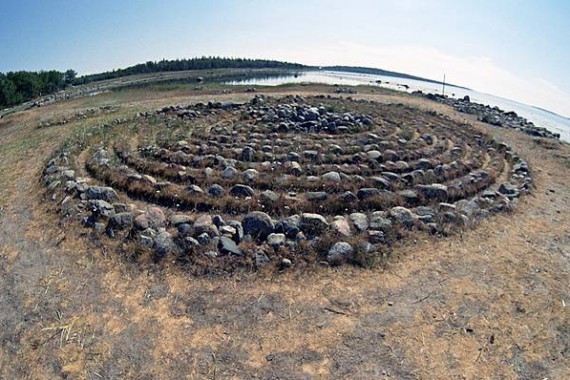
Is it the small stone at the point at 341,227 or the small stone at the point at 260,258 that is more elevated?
the small stone at the point at 341,227

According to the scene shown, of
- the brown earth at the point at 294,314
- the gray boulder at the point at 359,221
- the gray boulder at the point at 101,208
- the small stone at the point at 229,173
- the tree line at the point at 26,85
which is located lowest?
the brown earth at the point at 294,314

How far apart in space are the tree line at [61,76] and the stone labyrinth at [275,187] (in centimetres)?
3611

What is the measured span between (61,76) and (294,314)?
243 ft

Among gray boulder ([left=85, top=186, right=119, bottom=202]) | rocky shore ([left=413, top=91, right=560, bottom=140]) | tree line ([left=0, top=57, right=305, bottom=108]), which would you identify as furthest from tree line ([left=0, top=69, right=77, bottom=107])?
rocky shore ([left=413, top=91, right=560, bottom=140])

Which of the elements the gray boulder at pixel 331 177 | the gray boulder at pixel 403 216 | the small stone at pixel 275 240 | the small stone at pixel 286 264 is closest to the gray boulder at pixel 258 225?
the small stone at pixel 275 240

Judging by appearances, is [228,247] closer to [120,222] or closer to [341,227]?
[341,227]

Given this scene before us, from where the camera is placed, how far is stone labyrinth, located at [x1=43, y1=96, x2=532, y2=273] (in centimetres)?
1068

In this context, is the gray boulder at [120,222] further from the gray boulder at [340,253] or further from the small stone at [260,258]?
the gray boulder at [340,253]

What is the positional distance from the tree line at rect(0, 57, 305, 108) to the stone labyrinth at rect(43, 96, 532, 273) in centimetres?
3611

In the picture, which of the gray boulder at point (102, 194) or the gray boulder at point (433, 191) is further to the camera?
the gray boulder at point (433, 191)

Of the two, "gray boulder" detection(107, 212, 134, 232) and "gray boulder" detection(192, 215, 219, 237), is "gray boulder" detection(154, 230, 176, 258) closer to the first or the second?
"gray boulder" detection(192, 215, 219, 237)

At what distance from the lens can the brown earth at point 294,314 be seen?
282 inches

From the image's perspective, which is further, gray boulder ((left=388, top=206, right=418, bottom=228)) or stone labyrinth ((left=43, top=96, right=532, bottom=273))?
gray boulder ((left=388, top=206, right=418, bottom=228))

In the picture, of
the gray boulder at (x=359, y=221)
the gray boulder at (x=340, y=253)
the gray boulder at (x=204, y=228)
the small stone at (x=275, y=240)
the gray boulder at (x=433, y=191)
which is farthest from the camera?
the gray boulder at (x=433, y=191)
